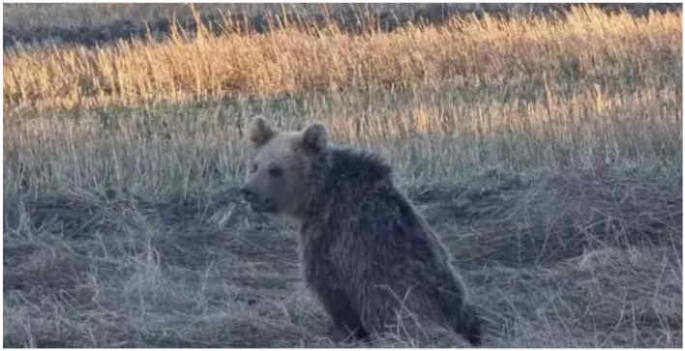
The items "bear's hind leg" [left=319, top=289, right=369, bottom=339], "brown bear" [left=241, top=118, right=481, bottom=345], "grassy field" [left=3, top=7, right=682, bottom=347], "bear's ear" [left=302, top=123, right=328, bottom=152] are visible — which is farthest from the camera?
"grassy field" [left=3, top=7, right=682, bottom=347]

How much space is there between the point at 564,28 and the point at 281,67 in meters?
4.07

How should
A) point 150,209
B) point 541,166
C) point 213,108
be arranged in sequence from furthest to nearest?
point 213,108
point 541,166
point 150,209

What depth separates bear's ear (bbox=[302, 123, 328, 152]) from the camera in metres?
7.20

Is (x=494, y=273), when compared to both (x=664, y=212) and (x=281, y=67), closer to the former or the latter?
(x=664, y=212)

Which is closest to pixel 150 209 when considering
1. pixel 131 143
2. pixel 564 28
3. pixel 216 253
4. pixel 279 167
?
pixel 216 253

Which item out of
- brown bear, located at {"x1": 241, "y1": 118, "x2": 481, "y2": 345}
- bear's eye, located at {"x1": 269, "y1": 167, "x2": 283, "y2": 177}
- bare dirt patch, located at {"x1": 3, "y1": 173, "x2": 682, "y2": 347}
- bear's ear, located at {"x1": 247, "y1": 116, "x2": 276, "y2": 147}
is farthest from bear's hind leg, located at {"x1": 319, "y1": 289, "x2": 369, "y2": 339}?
bear's ear, located at {"x1": 247, "y1": 116, "x2": 276, "y2": 147}

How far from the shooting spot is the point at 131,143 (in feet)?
41.4

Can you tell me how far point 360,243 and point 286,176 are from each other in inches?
23.3

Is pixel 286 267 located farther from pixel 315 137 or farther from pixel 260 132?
pixel 315 137

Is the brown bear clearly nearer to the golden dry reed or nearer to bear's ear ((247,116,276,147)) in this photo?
bear's ear ((247,116,276,147))

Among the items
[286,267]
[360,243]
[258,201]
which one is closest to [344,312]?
[360,243]

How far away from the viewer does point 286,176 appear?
286 inches

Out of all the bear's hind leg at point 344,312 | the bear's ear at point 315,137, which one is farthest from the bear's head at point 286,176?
the bear's hind leg at point 344,312

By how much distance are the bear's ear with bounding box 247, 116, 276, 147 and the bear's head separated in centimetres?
18
